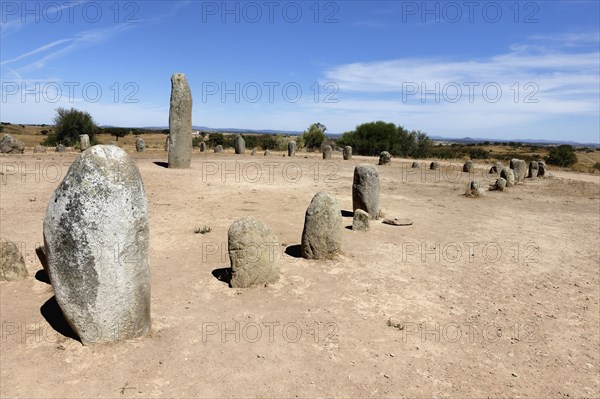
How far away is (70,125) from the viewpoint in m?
40.9

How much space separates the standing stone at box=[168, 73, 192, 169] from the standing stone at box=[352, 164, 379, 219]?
31.6 ft

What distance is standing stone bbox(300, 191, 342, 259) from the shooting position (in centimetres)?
823

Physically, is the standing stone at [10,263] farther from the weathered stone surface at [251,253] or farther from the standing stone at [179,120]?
the standing stone at [179,120]

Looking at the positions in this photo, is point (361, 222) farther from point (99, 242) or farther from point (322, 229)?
point (99, 242)

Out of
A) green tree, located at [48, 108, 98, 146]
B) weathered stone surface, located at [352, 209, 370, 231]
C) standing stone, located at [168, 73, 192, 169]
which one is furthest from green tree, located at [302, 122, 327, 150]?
weathered stone surface, located at [352, 209, 370, 231]

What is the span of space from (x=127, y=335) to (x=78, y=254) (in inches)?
48.5

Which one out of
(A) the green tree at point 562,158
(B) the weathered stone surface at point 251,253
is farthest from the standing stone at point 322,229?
(A) the green tree at point 562,158

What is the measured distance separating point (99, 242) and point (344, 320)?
352cm

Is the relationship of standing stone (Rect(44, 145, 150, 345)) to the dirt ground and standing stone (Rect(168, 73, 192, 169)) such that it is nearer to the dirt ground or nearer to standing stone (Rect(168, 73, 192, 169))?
the dirt ground

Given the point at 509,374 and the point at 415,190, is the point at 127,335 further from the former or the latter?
the point at 415,190

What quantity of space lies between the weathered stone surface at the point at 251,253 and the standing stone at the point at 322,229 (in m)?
1.34

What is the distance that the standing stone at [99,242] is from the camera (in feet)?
14.6

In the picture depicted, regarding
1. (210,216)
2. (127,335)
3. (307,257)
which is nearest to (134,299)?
(127,335)

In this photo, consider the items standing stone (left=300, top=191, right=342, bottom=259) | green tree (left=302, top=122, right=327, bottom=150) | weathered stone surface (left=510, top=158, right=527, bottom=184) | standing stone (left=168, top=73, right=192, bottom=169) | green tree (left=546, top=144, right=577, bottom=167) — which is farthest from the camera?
green tree (left=302, top=122, right=327, bottom=150)
